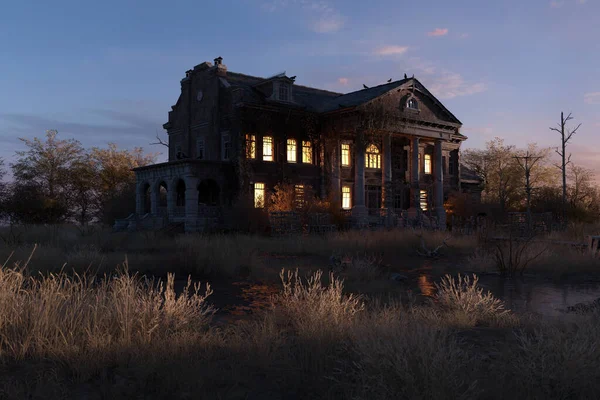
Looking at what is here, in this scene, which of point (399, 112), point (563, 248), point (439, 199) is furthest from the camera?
point (439, 199)

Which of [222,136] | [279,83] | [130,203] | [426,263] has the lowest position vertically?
[426,263]

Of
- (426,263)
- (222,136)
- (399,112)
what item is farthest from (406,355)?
(399,112)

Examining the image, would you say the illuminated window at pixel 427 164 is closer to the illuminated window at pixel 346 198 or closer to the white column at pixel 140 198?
the illuminated window at pixel 346 198

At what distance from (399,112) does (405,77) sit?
2.58 metres

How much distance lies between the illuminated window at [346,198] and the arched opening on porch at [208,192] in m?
8.67

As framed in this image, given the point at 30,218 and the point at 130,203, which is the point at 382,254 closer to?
the point at 130,203

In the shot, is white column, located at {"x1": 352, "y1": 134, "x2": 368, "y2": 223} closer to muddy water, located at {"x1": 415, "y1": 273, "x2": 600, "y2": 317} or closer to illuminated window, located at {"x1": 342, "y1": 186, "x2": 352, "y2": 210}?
illuminated window, located at {"x1": 342, "y1": 186, "x2": 352, "y2": 210}

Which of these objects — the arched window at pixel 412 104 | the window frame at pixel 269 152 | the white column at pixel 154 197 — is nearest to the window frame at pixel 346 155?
the arched window at pixel 412 104

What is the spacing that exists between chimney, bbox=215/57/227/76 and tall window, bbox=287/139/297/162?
6192mm

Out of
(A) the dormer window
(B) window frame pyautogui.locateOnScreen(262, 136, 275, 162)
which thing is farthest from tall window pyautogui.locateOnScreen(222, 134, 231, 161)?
(A) the dormer window

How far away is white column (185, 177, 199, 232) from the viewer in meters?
28.5

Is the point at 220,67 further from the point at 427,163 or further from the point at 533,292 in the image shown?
the point at 533,292

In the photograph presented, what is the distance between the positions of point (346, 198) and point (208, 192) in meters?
9.51

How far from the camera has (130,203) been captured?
37.0m
